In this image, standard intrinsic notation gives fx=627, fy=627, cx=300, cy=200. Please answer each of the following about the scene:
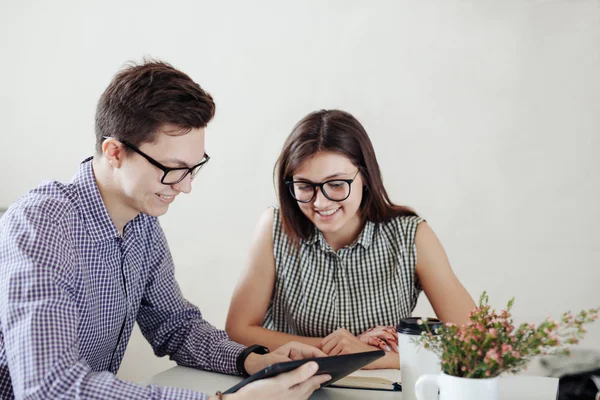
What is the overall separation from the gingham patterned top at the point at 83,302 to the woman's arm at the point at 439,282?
0.70 metres

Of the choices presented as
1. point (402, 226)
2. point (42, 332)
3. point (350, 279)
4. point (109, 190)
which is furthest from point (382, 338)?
point (42, 332)

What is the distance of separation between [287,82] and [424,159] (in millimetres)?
742

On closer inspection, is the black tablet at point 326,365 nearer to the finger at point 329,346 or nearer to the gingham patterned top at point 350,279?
the finger at point 329,346

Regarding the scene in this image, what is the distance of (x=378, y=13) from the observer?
2.89m

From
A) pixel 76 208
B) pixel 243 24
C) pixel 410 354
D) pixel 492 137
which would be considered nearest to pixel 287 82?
pixel 243 24

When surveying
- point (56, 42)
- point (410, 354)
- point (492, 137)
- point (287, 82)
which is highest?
point (56, 42)

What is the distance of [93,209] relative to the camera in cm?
153

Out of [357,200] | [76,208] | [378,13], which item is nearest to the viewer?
[76,208]

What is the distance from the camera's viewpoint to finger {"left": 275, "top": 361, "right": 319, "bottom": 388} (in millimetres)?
1245

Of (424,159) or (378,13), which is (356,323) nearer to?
(424,159)

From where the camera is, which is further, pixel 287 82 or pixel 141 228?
pixel 287 82

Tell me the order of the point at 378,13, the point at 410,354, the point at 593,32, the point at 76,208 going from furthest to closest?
the point at 378,13
the point at 593,32
the point at 76,208
the point at 410,354

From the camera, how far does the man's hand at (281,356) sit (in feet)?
5.11

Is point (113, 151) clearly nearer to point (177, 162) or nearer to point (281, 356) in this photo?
point (177, 162)
